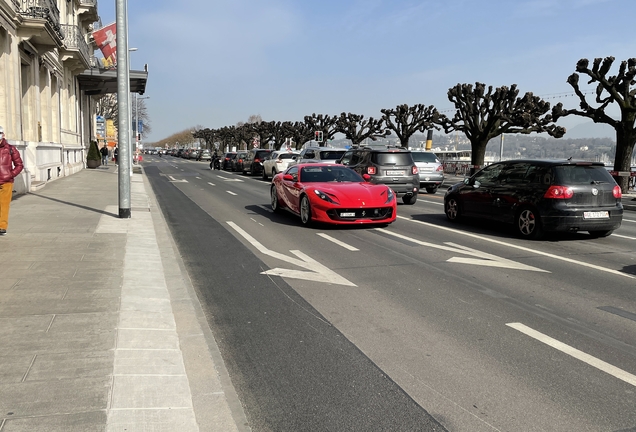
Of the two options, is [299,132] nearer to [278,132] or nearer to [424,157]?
[278,132]

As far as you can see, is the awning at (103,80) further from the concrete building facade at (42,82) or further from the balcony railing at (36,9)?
the balcony railing at (36,9)

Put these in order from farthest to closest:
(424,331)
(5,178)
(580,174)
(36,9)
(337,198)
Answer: (36,9), (337,198), (580,174), (5,178), (424,331)

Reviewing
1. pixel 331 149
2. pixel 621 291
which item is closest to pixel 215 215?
pixel 621 291

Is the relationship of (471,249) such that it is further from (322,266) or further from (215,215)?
(215,215)

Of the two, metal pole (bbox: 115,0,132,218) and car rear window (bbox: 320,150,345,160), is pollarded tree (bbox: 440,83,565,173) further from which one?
metal pole (bbox: 115,0,132,218)

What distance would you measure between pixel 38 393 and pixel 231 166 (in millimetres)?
41231

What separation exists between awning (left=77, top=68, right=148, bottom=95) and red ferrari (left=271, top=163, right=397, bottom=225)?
1161 inches

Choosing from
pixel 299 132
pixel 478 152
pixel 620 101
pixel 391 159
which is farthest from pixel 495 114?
pixel 299 132

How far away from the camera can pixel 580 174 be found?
34.1ft

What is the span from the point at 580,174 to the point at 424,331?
22.4 feet

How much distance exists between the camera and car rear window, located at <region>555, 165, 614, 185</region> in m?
10.3

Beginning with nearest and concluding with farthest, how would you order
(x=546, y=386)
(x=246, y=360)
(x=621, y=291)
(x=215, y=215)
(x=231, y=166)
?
(x=546, y=386) < (x=246, y=360) < (x=621, y=291) < (x=215, y=215) < (x=231, y=166)

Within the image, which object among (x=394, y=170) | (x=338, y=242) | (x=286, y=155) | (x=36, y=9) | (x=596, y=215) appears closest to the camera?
(x=338, y=242)

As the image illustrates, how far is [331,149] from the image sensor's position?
2584 cm
